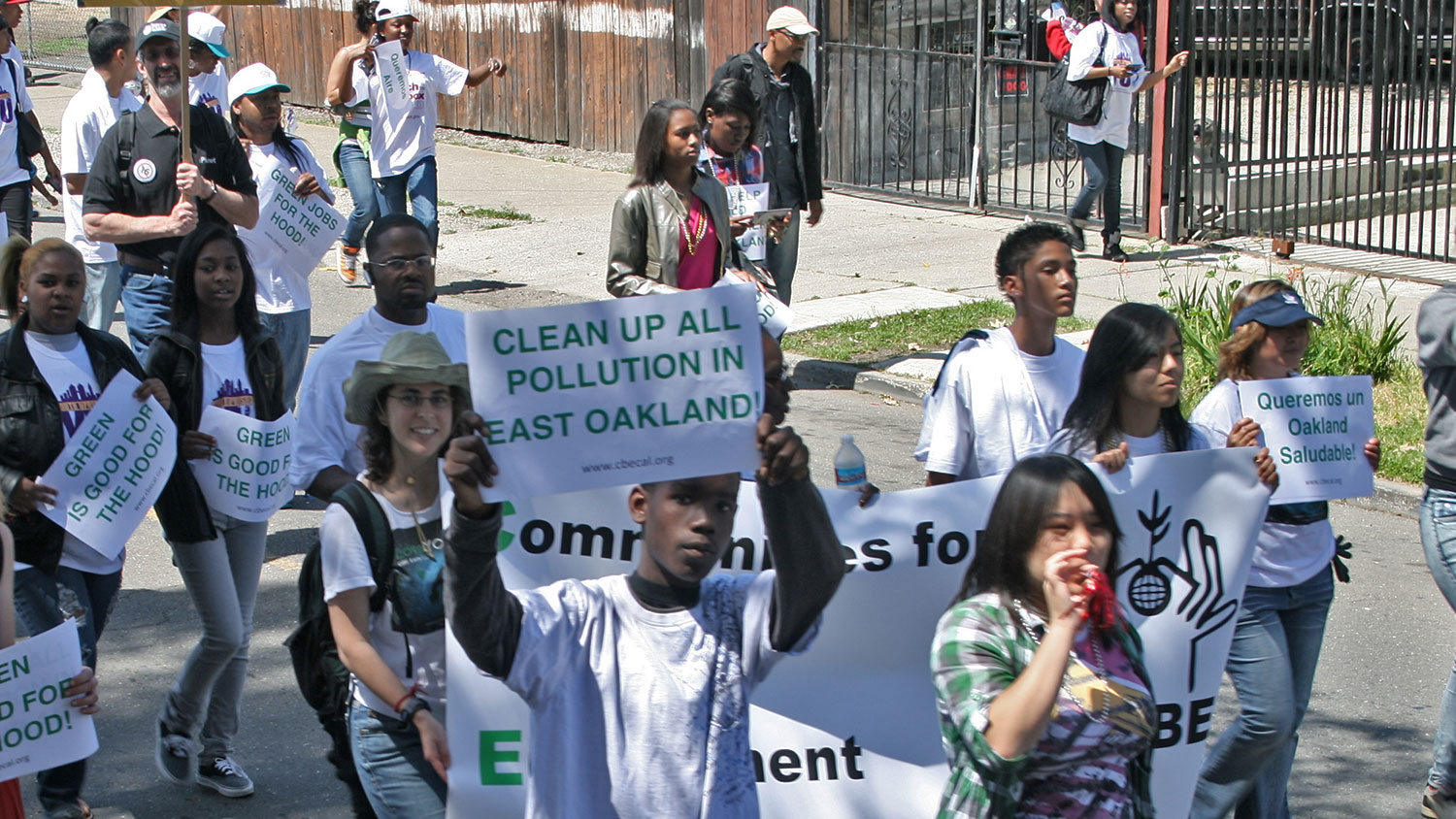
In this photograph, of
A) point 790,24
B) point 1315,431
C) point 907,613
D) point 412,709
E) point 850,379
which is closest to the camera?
point 412,709

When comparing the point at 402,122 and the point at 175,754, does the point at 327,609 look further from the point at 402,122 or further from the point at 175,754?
the point at 402,122

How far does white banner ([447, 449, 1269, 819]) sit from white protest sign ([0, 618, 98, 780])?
3.46 feet

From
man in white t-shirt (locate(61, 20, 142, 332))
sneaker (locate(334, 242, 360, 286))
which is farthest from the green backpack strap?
sneaker (locate(334, 242, 360, 286))

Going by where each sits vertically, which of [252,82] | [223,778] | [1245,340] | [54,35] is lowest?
[223,778]

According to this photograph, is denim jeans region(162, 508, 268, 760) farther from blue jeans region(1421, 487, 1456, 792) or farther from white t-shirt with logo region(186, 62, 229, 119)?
white t-shirt with logo region(186, 62, 229, 119)

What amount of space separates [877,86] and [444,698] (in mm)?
13063

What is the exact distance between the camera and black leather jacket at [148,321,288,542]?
4918 mm

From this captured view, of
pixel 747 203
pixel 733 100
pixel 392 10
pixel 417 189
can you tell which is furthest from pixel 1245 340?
pixel 392 10

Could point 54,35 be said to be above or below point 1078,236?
above

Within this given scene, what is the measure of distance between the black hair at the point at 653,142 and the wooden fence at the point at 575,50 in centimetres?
935

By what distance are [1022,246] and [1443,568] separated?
1.55 m

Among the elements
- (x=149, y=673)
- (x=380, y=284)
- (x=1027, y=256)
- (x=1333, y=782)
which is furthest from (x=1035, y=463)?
(x=149, y=673)

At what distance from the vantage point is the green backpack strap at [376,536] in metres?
3.61

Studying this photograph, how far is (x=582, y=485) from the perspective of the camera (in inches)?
118
